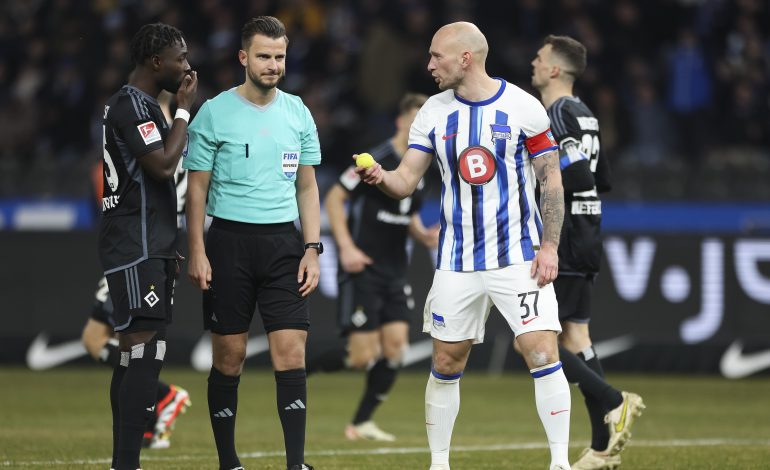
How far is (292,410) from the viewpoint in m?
7.18

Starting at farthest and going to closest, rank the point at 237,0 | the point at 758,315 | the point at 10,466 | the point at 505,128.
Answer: the point at 237,0
the point at 758,315
the point at 10,466
the point at 505,128

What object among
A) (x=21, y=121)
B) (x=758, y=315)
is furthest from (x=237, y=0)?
(x=758, y=315)

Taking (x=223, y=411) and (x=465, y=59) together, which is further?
(x=223, y=411)

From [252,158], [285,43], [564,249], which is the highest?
[285,43]

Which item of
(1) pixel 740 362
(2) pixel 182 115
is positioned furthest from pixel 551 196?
(1) pixel 740 362

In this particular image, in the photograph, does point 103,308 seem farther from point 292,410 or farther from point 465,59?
point 465,59

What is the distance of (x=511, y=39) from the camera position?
786 inches

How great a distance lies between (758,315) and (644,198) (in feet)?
11.7

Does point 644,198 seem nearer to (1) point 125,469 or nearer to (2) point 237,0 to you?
(2) point 237,0

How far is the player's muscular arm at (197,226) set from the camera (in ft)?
23.2

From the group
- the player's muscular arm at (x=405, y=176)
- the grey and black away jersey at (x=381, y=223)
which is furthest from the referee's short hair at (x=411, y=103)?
the player's muscular arm at (x=405, y=176)

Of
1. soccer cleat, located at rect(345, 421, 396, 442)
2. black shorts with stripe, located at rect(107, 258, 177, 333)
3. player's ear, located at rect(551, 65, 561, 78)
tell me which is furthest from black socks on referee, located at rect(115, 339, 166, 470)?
soccer cleat, located at rect(345, 421, 396, 442)

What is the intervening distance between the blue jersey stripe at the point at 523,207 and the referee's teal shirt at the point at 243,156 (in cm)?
123

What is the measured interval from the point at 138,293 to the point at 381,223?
448cm
